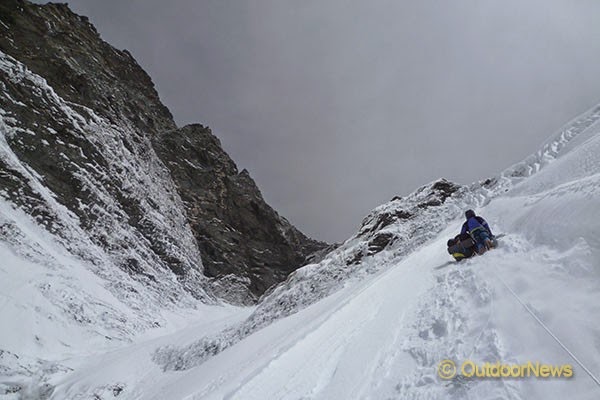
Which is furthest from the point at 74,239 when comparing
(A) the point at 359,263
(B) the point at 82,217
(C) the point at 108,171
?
(A) the point at 359,263

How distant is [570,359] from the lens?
8.31ft

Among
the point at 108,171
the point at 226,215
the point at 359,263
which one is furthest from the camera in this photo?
the point at 226,215

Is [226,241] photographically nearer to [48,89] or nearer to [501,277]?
[48,89]

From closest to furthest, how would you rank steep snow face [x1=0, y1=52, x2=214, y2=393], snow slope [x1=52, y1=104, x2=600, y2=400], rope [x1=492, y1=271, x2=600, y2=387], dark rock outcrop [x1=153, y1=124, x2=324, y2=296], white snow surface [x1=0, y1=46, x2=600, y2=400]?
rope [x1=492, y1=271, x2=600, y2=387] → snow slope [x1=52, y1=104, x2=600, y2=400] → white snow surface [x1=0, y1=46, x2=600, y2=400] → steep snow face [x1=0, y1=52, x2=214, y2=393] → dark rock outcrop [x1=153, y1=124, x2=324, y2=296]

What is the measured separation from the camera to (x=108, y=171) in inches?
1422

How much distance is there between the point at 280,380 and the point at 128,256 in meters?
31.4

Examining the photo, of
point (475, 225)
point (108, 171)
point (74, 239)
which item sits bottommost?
point (475, 225)

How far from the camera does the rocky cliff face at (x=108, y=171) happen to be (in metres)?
28.8

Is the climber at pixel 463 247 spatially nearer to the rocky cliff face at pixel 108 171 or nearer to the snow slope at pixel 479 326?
the snow slope at pixel 479 326

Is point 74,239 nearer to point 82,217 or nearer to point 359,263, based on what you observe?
point 82,217

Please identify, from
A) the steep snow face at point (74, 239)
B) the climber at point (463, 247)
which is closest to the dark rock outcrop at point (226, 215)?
the steep snow face at point (74, 239)

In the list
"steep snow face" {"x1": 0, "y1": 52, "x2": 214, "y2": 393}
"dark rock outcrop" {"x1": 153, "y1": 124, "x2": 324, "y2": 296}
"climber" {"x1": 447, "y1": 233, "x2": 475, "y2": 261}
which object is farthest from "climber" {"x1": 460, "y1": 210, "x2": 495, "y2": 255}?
"dark rock outcrop" {"x1": 153, "y1": 124, "x2": 324, "y2": 296}

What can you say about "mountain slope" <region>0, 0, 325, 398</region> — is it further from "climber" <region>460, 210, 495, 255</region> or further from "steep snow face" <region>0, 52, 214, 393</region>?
"climber" <region>460, 210, 495, 255</region>

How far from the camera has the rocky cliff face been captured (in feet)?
94.4
